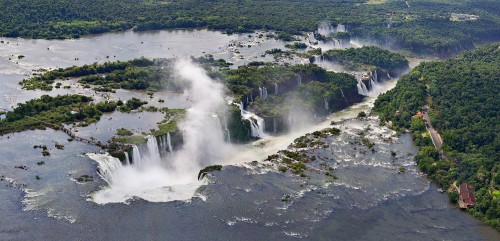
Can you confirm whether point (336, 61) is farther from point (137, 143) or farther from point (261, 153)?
point (137, 143)

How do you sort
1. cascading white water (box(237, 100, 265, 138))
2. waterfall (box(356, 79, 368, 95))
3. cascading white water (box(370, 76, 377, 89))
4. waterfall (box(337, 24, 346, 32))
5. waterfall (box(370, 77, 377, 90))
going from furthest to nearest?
waterfall (box(337, 24, 346, 32)) < cascading white water (box(370, 76, 377, 89)) < waterfall (box(370, 77, 377, 90)) < waterfall (box(356, 79, 368, 95)) < cascading white water (box(237, 100, 265, 138))

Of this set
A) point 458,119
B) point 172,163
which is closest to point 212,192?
point 172,163

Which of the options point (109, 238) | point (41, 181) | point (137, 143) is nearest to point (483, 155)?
point (137, 143)

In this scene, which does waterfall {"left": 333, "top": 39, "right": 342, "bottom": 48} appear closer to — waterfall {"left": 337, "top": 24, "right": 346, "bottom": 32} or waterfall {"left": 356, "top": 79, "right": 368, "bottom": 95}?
waterfall {"left": 337, "top": 24, "right": 346, "bottom": 32}

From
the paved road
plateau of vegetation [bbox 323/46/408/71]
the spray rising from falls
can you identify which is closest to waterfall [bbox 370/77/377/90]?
plateau of vegetation [bbox 323/46/408/71]

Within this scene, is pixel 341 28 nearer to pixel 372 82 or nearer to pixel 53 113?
pixel 372 82
